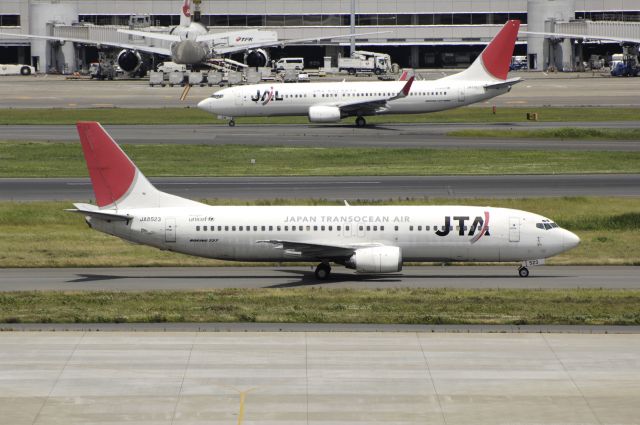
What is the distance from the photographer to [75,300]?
1655 inches

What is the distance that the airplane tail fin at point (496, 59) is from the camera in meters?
97.6

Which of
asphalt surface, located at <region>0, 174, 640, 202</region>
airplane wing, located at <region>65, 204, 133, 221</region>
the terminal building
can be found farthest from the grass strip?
the terminal building

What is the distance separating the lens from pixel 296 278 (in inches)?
1869

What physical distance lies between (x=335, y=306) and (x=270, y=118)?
70.0m

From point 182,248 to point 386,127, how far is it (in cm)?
5363

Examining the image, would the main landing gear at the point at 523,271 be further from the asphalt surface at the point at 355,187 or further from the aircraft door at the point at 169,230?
the asphalt surface at the point at 355,187

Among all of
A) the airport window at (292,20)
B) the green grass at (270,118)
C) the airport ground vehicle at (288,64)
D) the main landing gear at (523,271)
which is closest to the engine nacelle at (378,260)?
the main landing gear at (523,271)

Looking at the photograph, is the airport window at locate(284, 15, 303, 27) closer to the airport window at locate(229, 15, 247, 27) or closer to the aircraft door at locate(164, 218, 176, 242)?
the airport window at locate(229, 15, 247, 27)

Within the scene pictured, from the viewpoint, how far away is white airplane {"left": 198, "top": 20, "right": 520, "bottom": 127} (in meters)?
98.2

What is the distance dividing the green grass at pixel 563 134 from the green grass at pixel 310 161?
829 cm
